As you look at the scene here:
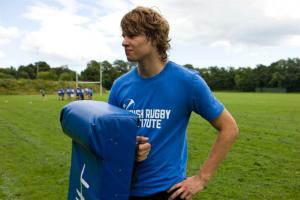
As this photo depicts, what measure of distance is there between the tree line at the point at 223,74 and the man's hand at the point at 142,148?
100247mm

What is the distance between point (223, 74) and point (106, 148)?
405ft

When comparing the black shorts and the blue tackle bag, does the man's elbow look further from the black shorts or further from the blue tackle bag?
the blue tackle bag

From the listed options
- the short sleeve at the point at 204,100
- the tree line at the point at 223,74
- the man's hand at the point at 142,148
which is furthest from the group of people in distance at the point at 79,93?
the tree line at the point at 223,74

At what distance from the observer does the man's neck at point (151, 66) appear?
8.38 ft

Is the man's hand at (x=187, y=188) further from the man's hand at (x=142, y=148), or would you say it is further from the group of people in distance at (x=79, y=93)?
the group of people in distance at (x=79, y=93)

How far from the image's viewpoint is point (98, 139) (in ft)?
6.70

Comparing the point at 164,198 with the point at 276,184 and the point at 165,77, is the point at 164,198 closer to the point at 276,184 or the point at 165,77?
the point at 165,77

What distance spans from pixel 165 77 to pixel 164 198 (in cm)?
75

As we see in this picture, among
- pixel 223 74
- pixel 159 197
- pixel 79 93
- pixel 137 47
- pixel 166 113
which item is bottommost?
pixel 79 93

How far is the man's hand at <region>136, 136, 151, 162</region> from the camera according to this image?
88.7 inches

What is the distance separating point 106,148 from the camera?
6.72 ft

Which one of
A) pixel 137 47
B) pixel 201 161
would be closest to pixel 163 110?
pixel 137 47

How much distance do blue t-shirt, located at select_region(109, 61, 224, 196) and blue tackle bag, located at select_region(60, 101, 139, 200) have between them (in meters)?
0.33

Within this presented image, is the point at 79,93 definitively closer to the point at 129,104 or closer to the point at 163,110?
the point at 129,104
